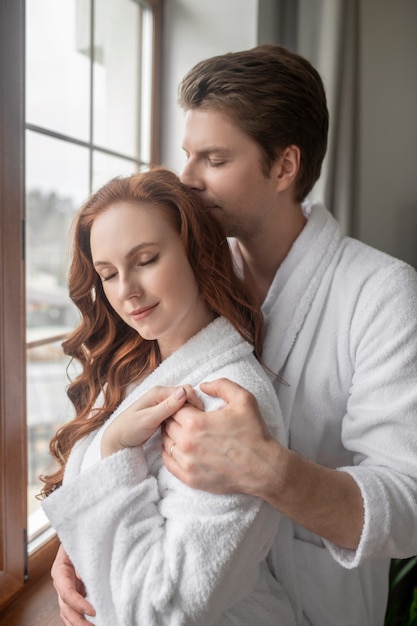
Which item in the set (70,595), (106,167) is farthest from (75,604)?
(106,167)

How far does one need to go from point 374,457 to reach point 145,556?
470 millimetres

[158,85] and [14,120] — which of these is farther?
[158,85]

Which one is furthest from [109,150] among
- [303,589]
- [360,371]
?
[303,589]

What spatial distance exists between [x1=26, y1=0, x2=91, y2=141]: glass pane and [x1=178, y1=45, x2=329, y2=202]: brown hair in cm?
44

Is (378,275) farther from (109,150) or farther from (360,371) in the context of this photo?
(109,150)

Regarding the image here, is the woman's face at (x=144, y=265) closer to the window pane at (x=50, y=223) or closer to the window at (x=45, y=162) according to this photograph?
the window at (x=45, y=162)

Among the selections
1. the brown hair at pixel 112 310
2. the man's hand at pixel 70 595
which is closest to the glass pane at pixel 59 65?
the brown hair at pixel 112 310

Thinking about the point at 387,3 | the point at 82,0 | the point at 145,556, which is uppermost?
the point at 387,3

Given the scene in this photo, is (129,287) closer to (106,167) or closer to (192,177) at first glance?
(192,177)

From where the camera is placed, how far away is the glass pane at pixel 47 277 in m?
1.52

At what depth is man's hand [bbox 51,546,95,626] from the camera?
0.92m

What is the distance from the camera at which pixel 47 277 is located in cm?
167

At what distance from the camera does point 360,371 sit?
106 cm

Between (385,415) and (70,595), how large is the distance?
2.16 feet
